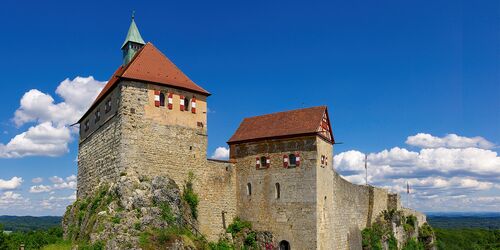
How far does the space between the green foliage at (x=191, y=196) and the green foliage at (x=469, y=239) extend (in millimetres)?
53675

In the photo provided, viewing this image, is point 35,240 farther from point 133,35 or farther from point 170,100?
point 133,35

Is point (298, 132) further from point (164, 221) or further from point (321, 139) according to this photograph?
point (164, 221)

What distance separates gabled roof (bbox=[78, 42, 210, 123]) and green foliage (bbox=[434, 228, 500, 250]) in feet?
184

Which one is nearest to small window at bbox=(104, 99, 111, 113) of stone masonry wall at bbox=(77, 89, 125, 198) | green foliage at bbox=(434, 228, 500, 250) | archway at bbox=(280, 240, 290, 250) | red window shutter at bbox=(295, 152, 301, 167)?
stone masonry wall at bbox=(77, 89, 125, 198)

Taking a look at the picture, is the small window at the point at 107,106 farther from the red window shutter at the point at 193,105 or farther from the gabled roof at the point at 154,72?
the red window shutter at the point at 193,105

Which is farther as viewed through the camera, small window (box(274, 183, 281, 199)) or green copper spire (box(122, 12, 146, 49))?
green copper spire (box(122, 12, 146, 49))

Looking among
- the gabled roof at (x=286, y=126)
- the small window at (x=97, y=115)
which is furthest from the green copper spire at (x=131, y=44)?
the gabled roof at (x=286, y=126)

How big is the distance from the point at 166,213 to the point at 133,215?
7.52ft

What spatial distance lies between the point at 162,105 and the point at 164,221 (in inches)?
342

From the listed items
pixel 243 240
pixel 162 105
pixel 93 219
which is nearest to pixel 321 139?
pixel 243 240

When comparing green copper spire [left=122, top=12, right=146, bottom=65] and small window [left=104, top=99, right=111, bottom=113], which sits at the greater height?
green copper spire [left=122, top=12, right=146, bottom=65]

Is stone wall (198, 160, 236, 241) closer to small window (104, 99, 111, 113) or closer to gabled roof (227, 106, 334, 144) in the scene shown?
gabled roof (227, 106, 334, 144)

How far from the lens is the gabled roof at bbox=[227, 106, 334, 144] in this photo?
36.7 meters

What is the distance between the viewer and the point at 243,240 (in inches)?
1468
